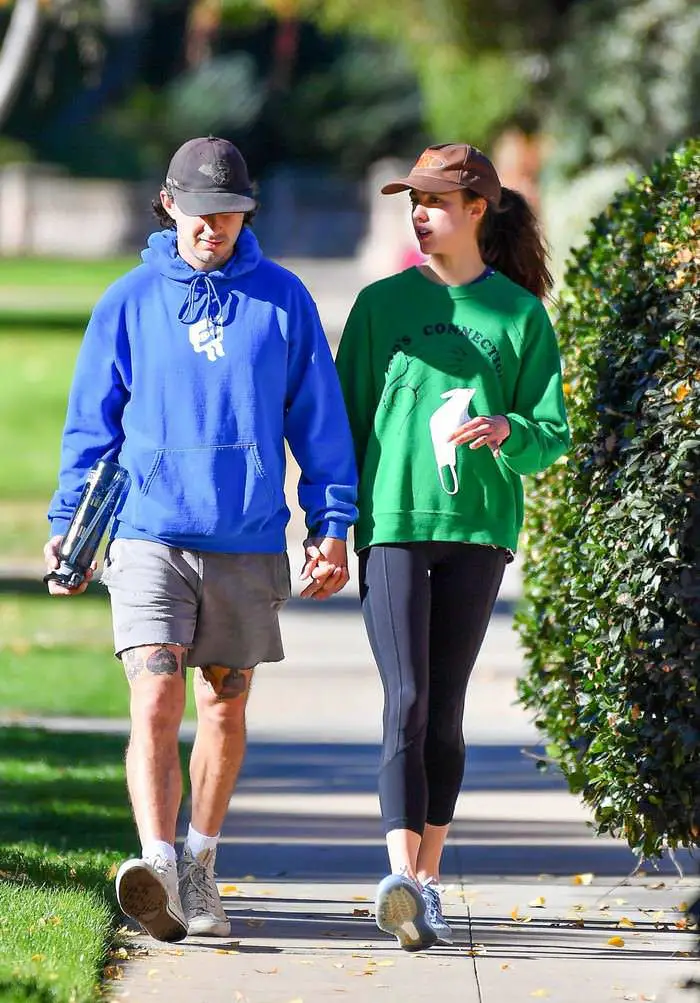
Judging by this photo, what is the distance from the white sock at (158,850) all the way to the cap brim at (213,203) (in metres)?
1.60

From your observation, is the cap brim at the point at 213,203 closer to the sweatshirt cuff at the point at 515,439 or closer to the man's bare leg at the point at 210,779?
the sweatshirt cuff at the point at 515,439

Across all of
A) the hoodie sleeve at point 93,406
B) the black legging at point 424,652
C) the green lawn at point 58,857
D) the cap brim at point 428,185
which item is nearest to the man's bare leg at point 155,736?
the green lawn at point 58,857

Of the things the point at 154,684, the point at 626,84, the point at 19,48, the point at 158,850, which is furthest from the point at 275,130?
the point at 158,850

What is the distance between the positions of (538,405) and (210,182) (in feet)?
3.40

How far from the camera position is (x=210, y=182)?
5.22m

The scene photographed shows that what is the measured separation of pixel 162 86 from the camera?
195 ft

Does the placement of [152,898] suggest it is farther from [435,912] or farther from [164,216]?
[164,216]

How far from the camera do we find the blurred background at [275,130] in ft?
72.7

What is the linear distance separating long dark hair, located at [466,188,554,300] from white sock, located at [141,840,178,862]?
5.90 feet

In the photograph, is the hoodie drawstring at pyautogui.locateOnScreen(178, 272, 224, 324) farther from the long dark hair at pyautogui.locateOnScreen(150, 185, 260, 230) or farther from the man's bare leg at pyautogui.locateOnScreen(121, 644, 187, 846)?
the man's bare leg at pyautogui.locateOnScreen(121, 644, 187, 846)

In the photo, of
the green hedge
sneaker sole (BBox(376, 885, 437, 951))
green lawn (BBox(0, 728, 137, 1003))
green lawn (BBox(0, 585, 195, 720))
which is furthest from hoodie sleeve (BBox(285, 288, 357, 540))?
green lawn (BBox(0, 585, 195, 720))

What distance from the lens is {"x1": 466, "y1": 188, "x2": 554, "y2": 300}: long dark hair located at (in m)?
5.59

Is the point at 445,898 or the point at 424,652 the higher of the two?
the point at 424,652

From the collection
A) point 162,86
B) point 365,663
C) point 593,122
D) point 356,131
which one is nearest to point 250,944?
point 365,663
